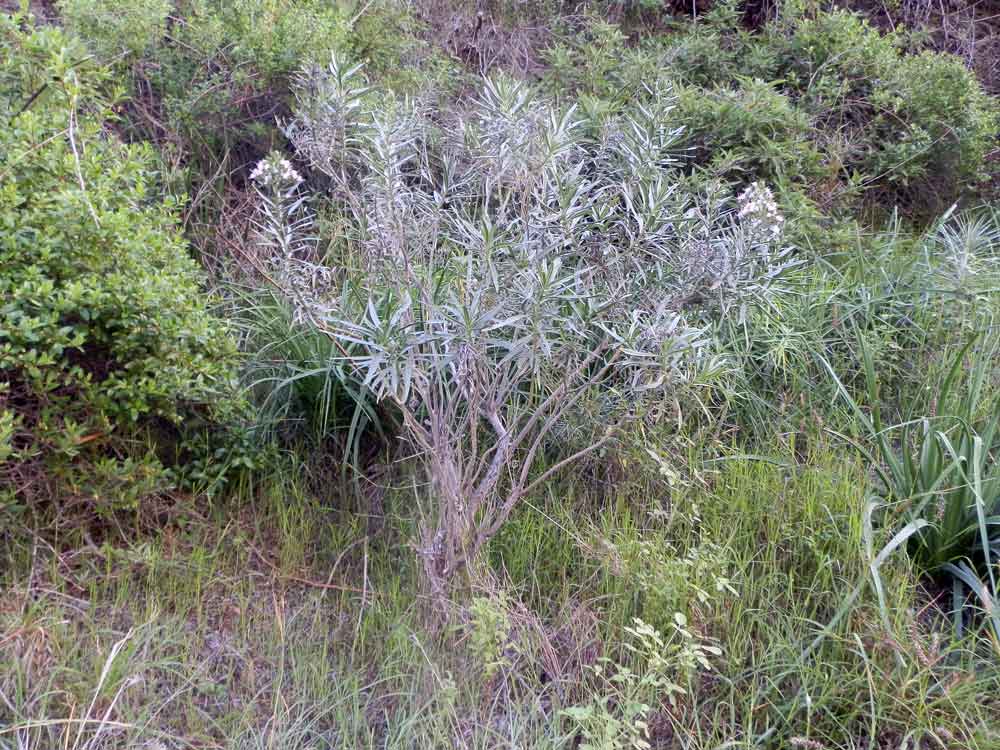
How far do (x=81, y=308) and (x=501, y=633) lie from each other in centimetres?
183

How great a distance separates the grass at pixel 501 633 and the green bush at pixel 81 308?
425mm

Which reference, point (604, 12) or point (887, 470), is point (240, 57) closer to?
point (604, 12)

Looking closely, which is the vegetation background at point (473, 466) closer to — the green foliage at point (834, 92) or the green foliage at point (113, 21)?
the green foliage at point (113, 21)

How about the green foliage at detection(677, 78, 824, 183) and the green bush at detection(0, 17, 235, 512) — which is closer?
the green bush at detection(0, 17, 235, 512)

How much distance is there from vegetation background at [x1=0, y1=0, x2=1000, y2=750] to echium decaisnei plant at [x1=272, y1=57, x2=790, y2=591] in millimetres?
17

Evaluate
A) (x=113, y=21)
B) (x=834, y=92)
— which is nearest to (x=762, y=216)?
(x=834, y=92)

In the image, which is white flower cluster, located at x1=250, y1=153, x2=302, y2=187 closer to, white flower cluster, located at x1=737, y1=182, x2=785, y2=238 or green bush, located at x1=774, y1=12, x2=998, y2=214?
white flower cluster, located at x1=737, y1=182, x2=785, y2=238

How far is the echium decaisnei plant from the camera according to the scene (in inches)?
112

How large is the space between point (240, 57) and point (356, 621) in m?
3.33

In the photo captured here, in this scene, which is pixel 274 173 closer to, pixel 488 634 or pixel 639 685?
pixel 488 634

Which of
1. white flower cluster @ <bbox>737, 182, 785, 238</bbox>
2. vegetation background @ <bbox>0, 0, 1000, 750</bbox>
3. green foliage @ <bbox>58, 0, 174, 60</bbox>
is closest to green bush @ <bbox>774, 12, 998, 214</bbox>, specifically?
vegetation background @ <bbox>0, 0, 1000, 750</bbox>

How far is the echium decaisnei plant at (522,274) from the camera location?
2.84 meters

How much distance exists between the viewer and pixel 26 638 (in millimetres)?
2945

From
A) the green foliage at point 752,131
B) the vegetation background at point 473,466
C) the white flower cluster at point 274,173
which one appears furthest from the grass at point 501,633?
the green foliage at point 752,131
